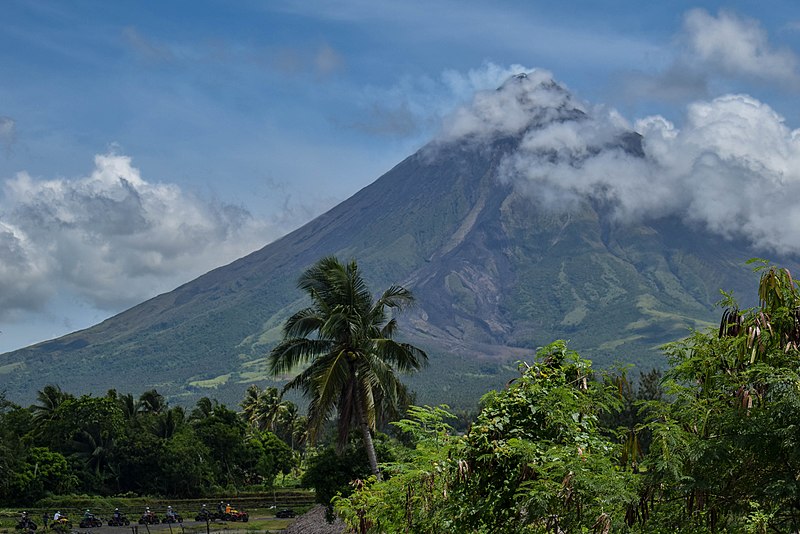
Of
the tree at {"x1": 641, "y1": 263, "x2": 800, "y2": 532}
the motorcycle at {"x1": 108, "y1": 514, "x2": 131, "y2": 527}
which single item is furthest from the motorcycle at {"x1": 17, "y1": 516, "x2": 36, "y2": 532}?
the tree at {"x1": 641, "y1": 263, "x2": 800, "y2": 532}

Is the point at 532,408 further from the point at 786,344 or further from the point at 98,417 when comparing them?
the point at 98,417

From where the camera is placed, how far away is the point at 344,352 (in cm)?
2464

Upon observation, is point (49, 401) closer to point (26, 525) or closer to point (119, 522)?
point (119, 522)

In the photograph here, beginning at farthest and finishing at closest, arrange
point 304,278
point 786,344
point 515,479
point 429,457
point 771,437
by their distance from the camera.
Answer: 1. point 304,278
2. point 429,457
3. point 515,479
4. point 786,344
5. point 771,437

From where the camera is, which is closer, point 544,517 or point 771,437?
point 771,437

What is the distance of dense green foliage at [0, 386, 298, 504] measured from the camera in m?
54.1

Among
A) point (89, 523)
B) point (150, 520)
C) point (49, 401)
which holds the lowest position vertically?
point (150, 520)

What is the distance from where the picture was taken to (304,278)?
26094 mm

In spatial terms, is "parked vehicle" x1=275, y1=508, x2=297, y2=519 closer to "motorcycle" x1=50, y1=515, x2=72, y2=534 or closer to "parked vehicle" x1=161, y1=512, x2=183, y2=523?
"parked vehicle" x1=161, y1=512, x2=183, y2=523

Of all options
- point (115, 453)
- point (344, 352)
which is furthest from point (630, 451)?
point (115, 453)

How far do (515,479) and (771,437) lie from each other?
8.50 ft

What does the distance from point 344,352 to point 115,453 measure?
40.0 metres

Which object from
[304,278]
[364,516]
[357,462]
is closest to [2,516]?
[357,462]

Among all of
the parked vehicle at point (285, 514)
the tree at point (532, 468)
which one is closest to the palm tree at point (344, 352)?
the tree at point (532, 468)
